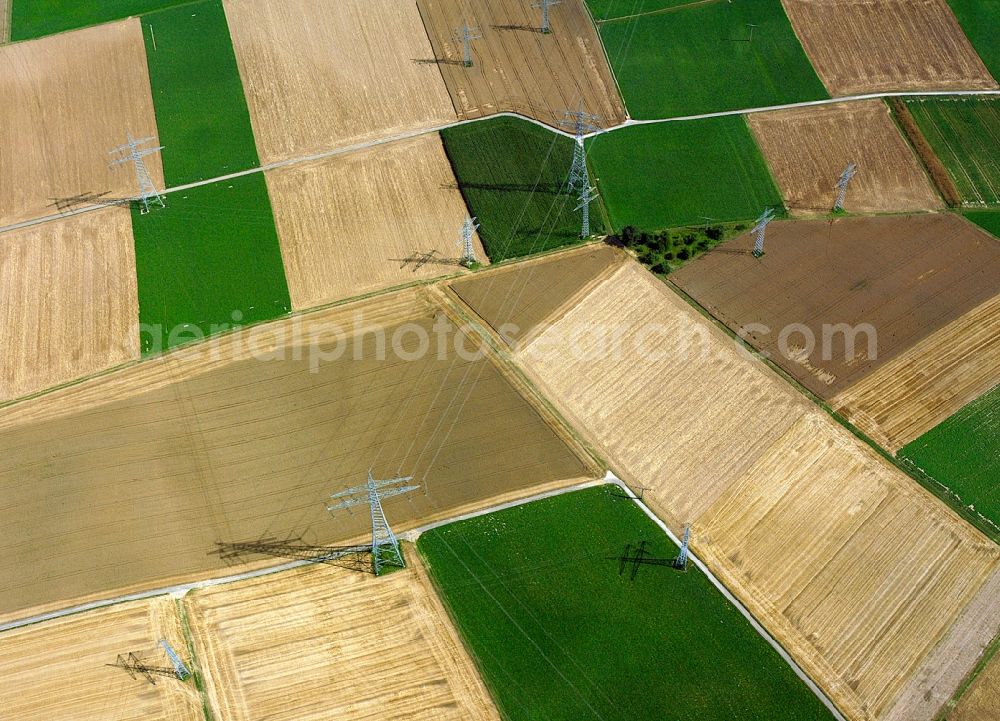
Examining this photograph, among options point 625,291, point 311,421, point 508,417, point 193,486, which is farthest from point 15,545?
point 625,291

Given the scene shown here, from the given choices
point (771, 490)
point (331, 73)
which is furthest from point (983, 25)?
point (331, 73)

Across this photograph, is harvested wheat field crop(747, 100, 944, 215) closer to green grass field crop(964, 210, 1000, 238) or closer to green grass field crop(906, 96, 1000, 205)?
green grass field crop(964, 210, 1000, 238)

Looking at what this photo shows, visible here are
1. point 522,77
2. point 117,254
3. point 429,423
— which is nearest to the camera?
point 429,423

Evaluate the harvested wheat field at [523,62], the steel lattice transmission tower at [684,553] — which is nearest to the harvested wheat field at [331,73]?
the harvested wheat field at [523,62]

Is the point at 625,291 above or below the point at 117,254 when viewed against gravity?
below

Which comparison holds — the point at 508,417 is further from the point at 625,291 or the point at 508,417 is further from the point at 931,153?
the point at 931,153

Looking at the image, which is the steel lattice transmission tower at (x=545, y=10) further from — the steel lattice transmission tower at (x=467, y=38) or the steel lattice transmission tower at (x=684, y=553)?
the steel lattice transmission tower at (x=684, y=553)
